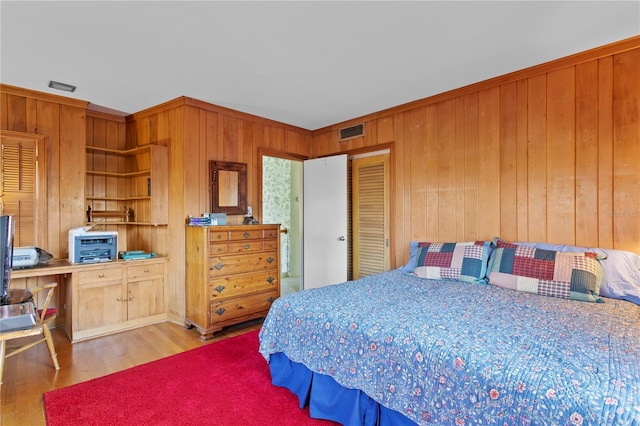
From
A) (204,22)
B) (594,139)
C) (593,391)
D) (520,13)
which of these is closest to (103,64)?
(204,22)

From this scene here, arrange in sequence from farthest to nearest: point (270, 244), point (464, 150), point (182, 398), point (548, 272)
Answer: point (270, 244), point (464, 150), point (548, 272), point (182, 398)

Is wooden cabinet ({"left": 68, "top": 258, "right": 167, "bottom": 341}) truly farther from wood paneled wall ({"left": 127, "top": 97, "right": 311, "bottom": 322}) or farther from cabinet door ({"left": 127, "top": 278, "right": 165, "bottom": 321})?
wood paneled wall ({"left": 127, "top": 97, "right": 311, "bottom": 322})

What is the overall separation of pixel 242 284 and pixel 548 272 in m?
2.71

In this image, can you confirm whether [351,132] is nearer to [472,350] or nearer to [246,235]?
[246,235]

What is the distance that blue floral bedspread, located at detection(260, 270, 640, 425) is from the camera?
1.12 m

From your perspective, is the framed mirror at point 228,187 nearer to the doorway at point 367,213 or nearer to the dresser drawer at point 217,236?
the doorway at point 367,213

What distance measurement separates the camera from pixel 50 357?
2699 mm

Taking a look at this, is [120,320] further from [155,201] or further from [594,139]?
[594,139]

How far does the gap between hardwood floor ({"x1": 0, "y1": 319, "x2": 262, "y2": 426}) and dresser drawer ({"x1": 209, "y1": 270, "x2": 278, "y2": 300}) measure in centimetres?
40

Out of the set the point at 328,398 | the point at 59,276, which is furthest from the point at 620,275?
the point at 59,276

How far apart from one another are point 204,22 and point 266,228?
2.11 metres

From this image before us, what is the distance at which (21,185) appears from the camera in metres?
3.24

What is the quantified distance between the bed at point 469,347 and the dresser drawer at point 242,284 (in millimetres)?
1209

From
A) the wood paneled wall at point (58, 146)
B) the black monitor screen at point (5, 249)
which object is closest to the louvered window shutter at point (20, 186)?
the wood paneled wall at point (58, 146)
